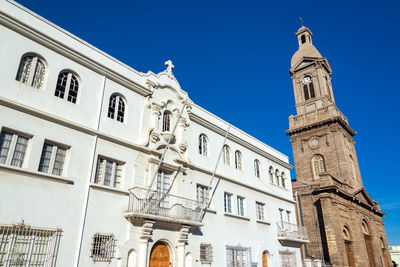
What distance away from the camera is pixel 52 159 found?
12.3 metres

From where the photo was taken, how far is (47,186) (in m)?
11.7

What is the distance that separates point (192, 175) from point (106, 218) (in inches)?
243

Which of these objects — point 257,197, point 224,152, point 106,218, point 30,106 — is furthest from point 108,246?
point 257,197

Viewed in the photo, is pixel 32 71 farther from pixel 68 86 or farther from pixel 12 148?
pixel 12 148

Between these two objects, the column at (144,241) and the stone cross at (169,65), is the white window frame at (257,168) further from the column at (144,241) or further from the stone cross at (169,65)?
the column at (144,241)

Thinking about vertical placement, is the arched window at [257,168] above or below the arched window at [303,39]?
below

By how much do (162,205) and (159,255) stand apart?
2.36m

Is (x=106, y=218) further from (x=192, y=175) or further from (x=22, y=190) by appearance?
(x=192, y=175)

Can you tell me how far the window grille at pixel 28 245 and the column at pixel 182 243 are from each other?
612 centimetres

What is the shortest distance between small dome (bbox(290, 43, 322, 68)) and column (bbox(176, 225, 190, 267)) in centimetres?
3875

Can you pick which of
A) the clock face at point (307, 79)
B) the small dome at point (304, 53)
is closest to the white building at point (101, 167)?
the clock face at point (307, 79)

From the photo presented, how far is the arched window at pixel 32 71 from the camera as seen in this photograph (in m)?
12.3

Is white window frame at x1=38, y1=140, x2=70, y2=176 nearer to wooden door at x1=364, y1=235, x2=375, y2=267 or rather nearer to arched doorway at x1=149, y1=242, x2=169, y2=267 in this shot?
arched doorway at x1=149, y1=242, x2=169, y2=267

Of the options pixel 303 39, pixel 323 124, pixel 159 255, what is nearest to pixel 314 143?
pixel 323 124
